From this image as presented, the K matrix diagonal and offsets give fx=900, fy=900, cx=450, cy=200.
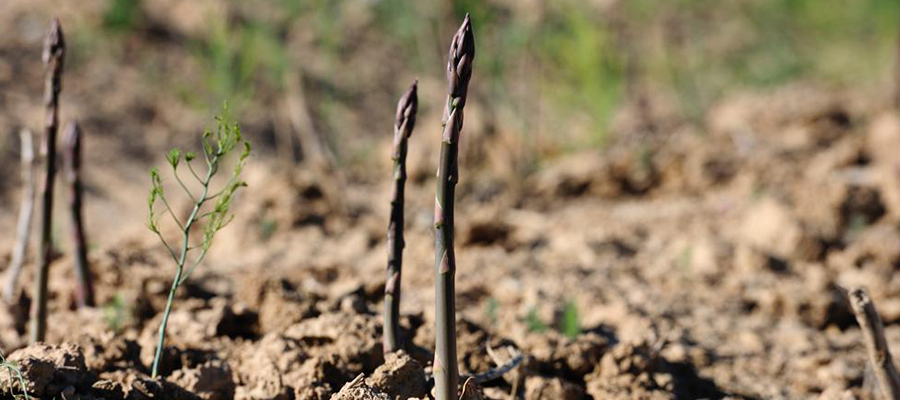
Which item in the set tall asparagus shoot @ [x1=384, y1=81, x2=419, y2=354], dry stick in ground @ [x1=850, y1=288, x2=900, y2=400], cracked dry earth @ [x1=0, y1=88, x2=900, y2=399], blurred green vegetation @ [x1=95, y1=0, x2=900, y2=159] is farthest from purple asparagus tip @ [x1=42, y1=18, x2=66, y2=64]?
blurred green vegetation @ [x1=95, y1=0, x2=900, y2=159]

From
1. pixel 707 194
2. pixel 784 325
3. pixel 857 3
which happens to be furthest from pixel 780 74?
pixel 784 325

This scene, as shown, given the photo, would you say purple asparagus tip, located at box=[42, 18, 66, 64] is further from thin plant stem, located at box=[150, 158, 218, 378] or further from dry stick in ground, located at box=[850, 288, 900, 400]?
dry stick in ground, located at box=[850, 288, 900, 400]

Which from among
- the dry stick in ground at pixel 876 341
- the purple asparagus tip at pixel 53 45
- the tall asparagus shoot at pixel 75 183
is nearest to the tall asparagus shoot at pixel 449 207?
the dry stick in ground at pixel 876 341

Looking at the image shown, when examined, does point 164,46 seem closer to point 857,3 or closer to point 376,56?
point 376,56

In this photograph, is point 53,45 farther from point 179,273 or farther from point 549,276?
point 549,276

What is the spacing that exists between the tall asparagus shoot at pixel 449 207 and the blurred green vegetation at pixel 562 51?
3.53 m

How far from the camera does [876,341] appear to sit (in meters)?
2.25

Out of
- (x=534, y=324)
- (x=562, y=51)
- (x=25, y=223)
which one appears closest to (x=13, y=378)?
(x=25, y=223)

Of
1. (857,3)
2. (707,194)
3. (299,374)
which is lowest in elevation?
(299,374)

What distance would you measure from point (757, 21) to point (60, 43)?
9600 millimetres

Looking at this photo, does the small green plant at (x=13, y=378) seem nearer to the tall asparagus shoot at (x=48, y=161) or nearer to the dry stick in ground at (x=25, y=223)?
the tall asparagus shoot at (x=48, y=161)

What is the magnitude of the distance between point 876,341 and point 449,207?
1.20 m

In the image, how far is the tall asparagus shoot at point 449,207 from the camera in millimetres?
1767

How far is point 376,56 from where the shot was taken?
911 cm
